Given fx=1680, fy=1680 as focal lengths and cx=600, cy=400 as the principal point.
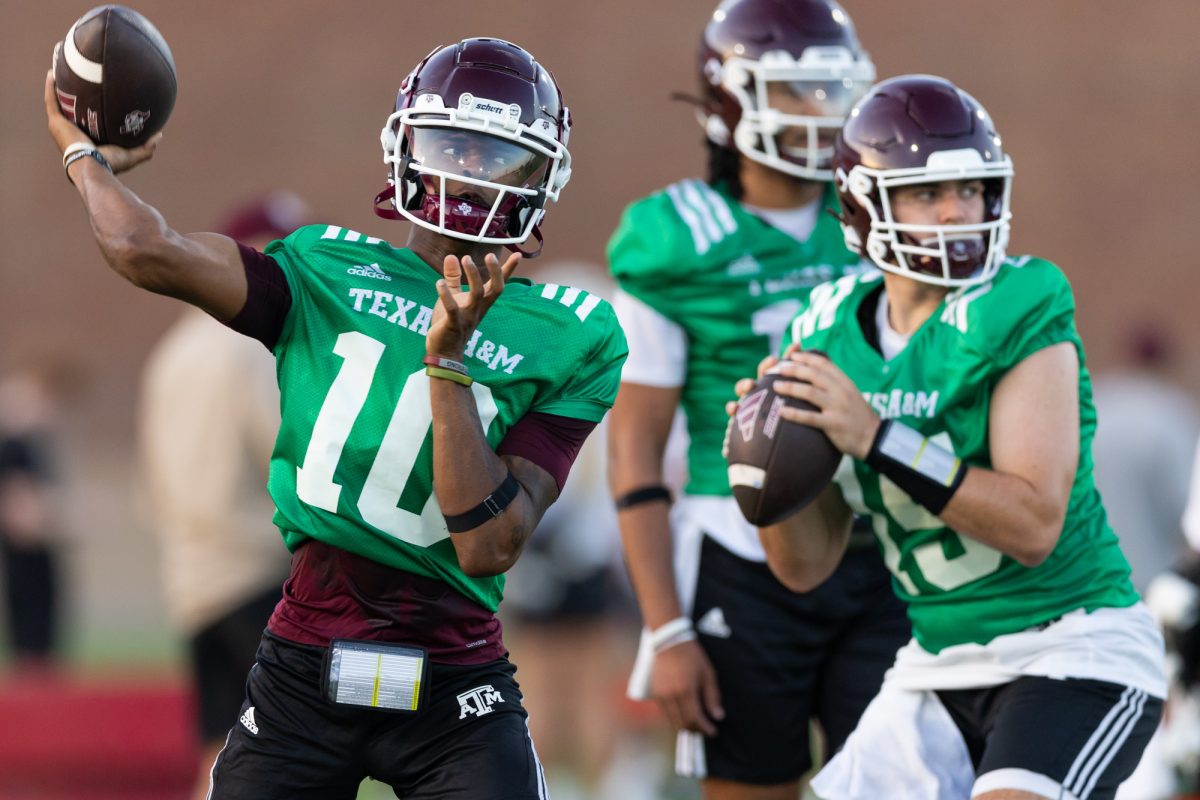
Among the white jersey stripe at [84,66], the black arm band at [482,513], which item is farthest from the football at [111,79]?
the black arm band at [482,513]

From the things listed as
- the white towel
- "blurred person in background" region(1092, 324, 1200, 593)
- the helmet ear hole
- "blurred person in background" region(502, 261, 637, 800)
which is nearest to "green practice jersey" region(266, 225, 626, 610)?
the white towel

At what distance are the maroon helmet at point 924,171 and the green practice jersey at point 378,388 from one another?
2.52ft

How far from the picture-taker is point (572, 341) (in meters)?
3.24

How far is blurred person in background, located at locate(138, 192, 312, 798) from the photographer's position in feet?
19.3

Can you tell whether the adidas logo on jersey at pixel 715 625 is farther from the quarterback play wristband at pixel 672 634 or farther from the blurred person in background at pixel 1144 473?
the blurred person in background at pixel 1144 473

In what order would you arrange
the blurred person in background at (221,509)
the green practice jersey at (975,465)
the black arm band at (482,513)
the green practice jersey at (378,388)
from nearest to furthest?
the black arm band at (482,513) < the green practice jersey at (378,388) < the green practice jersey at (975,465) < the blurred person in background at (221,509)

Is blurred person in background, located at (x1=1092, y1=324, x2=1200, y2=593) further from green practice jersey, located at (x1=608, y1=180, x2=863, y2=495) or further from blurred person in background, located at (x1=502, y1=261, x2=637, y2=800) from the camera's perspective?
green practice jersey, located at (x1=608, y1=180, x2=863, y2=495)

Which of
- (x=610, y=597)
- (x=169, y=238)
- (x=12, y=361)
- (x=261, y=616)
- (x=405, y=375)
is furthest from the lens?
(x=12, y=361)

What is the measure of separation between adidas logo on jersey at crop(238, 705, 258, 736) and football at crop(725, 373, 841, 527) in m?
1.07

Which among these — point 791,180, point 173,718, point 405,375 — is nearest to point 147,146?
point 405,375

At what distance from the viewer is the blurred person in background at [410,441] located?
3.04m

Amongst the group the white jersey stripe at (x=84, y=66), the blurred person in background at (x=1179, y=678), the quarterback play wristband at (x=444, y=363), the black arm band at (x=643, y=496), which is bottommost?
the blurred person in background at (x=1179, y=678)

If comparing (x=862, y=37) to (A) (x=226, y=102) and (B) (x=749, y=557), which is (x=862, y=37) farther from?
(B) (x=749, y=557)

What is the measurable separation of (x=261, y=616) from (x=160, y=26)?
13.4m
